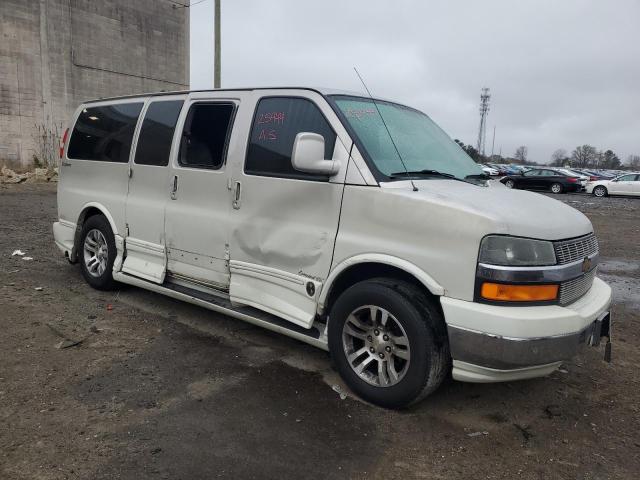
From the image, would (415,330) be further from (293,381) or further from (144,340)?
(144,340)

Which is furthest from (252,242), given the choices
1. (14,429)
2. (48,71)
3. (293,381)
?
(48,71)

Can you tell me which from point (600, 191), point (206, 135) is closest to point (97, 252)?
point (206, 135)

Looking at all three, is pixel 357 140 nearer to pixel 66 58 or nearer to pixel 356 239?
pixel 356 239

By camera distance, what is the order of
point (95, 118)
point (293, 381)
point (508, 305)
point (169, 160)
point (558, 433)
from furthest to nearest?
point (95, 118) → point (169, 160) → point (293, 381) → point (558, 433) → point (508, 305)

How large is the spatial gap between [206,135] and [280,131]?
0.86 meters

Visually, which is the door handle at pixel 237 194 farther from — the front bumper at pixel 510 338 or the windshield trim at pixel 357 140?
the front bumper at pixel 510 338

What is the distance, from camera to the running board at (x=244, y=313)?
3.85 m

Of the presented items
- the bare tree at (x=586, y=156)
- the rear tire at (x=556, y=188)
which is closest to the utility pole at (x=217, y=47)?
the rear tire at (x=556, y=188)

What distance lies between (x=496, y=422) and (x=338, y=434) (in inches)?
41.6

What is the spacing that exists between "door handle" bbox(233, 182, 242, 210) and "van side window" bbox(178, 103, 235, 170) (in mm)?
290

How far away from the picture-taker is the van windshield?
144 inches

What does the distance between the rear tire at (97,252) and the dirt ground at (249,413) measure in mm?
635

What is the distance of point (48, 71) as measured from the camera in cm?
2102

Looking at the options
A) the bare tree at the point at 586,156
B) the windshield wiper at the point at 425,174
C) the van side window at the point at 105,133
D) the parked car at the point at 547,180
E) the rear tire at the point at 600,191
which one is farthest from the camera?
the bare tree at the point at 586,156
